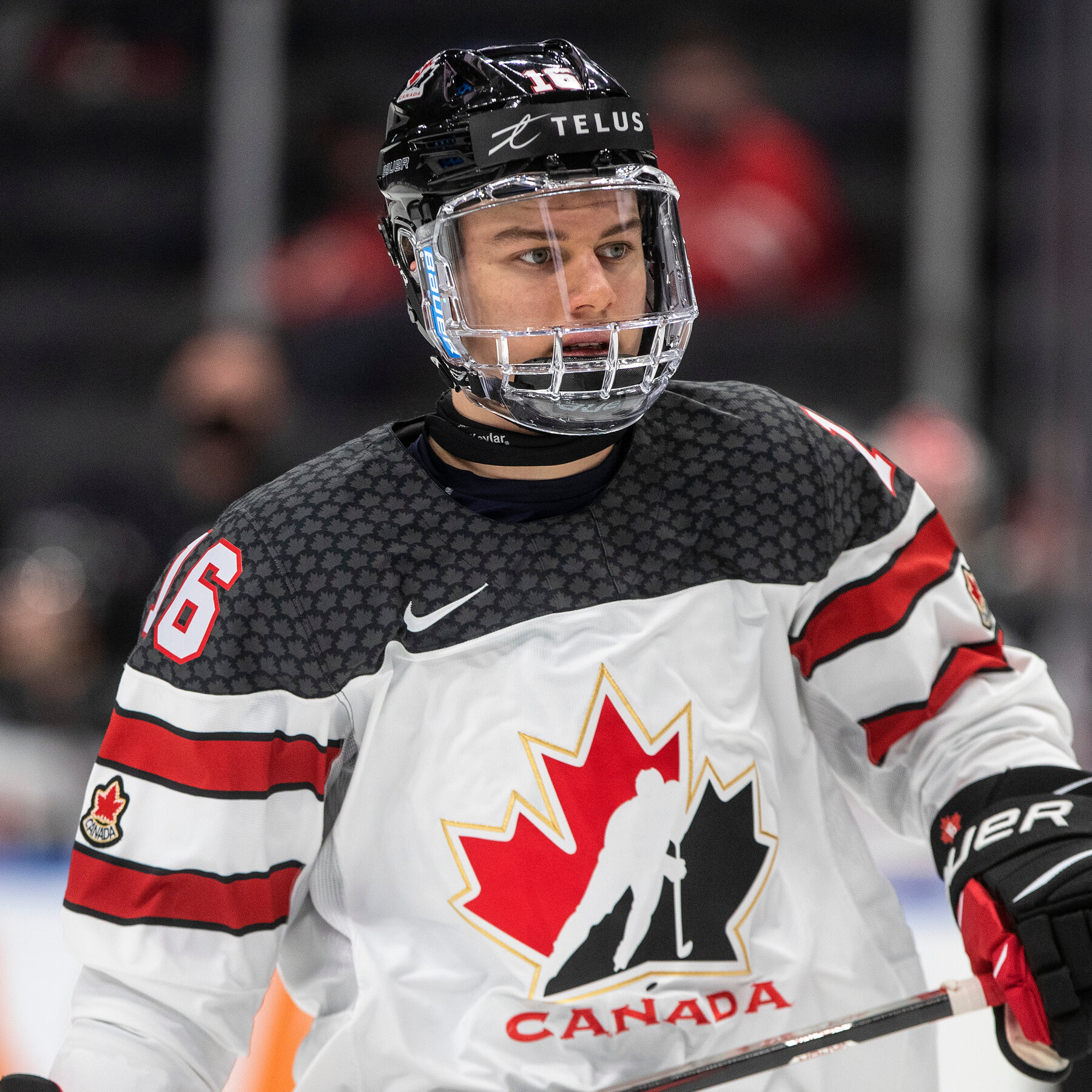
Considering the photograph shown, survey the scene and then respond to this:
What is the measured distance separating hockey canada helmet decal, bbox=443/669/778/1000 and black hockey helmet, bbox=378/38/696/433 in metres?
0.26

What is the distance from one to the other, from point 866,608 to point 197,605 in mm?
608

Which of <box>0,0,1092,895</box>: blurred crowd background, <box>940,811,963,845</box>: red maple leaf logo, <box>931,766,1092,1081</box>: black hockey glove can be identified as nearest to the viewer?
<box>931,766,1092,1081</box>: black hockey glove

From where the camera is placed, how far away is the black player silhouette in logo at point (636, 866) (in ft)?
4.39

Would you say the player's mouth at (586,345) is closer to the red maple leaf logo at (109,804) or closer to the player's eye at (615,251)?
the player's eye at (615,251)

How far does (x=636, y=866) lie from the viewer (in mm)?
1346

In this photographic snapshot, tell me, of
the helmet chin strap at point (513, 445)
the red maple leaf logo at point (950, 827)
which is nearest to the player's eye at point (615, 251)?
the helmet chin strap at point (513, 445)

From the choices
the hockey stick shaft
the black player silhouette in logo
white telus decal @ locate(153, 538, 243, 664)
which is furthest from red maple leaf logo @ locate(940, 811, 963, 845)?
white telus decal @ locate(153, 538, 243, 664)

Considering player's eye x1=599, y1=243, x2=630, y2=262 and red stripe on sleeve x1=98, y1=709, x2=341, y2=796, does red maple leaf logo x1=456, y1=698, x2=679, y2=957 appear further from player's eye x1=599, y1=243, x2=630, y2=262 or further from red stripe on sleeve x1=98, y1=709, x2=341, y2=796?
player's eye x1=599, y1=243, x2=630, y2=262

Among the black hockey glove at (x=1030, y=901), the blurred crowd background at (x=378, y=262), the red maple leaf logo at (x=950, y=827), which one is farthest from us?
the blurred crowd background at (x=378, y=262)

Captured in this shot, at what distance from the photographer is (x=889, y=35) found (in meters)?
4.75

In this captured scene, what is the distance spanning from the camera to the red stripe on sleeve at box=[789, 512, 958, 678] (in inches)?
57.3

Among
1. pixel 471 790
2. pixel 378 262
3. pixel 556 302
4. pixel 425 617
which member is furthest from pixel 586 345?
pixel 378 262

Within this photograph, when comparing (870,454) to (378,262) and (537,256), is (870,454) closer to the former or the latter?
(537,256)

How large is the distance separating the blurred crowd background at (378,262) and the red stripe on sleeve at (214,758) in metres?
1.89
